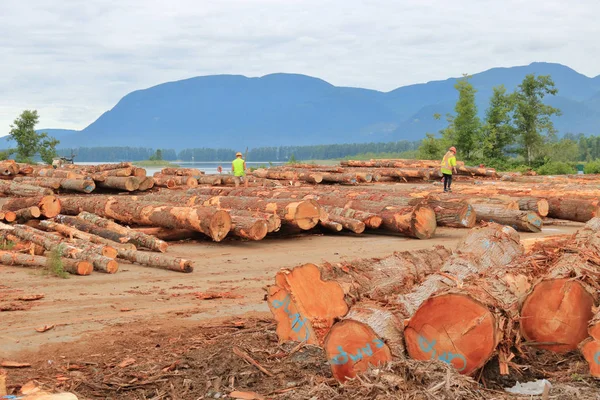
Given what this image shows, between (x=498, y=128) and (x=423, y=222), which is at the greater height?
(x=498, y=128)

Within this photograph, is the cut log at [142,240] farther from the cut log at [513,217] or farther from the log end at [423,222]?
the cut log at [513,217]

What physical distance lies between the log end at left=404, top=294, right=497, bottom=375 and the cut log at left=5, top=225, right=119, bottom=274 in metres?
6.33

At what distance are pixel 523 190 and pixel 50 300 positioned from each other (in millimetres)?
14439

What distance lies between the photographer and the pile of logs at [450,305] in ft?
16.0

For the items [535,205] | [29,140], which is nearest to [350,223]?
[535,205]

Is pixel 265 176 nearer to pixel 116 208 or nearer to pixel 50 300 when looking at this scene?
pixel 116 208

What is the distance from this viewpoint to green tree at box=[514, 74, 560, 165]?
47.1 meters

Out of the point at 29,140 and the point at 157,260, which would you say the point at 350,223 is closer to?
the point at 157,260

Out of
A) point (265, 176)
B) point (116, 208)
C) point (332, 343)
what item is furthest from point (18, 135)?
point (332, 343)

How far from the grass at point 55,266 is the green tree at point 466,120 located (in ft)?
129

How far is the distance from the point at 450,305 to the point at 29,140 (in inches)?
2285

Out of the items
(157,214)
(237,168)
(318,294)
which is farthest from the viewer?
(237,168)

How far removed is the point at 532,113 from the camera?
46.9m

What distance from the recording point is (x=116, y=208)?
48.1 feet
